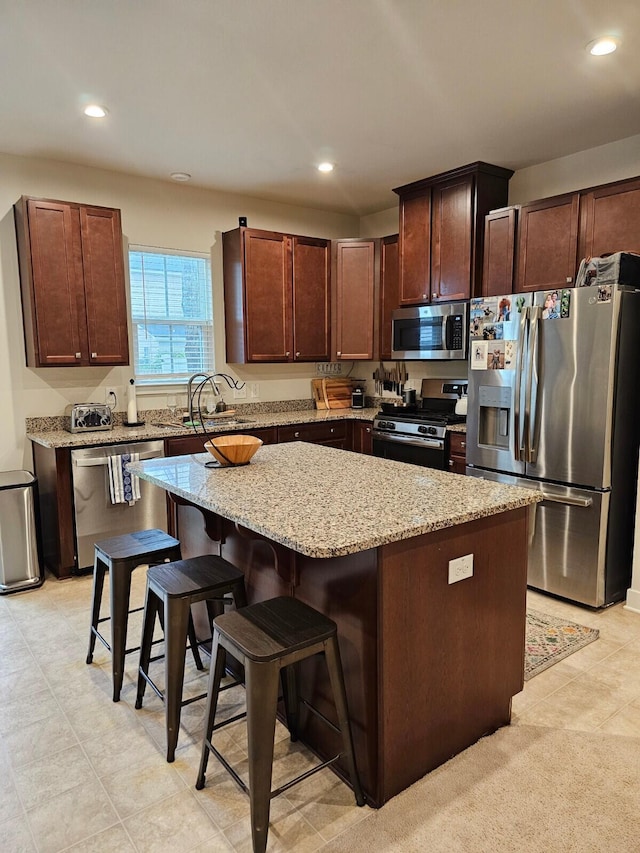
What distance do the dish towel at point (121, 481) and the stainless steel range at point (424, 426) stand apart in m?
1.96

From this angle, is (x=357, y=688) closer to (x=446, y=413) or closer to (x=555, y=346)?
(x=555, y=346)

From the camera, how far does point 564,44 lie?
100 inches

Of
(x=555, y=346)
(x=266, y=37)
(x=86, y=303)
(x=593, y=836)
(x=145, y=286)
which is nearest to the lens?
(x=593, y=836)

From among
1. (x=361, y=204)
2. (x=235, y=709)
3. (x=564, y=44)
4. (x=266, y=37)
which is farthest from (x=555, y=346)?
(x=361, y=204)

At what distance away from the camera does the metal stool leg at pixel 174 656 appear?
78.0 inches

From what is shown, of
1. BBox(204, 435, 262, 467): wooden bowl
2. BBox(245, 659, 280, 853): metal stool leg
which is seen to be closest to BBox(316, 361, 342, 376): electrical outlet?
BBox(204, 435, 262, 467): wooden bowl

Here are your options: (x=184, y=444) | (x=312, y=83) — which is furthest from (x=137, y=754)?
→ (x=312, y=83)

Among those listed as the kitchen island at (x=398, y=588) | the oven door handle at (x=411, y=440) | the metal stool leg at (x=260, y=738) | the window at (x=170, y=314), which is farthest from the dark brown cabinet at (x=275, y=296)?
the metal stool leg at (x=260, y=738)

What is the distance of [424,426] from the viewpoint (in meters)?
4.30

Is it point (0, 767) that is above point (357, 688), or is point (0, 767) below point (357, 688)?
below

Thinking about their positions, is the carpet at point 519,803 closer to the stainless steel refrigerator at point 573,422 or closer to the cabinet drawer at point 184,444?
the stainless steel refrigerator at point 573,422

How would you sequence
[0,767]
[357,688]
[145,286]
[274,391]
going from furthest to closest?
[274,391] < [145,286] < [0,767] < [357,688]

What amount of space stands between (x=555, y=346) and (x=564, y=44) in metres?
1.44

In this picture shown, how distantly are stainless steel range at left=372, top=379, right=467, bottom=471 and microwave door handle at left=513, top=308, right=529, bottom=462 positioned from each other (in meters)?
0.76
